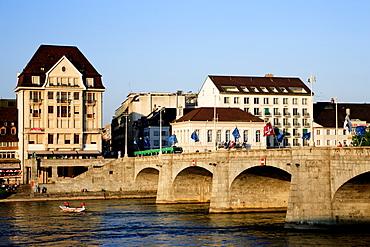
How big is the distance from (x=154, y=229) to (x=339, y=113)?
90079 millimetres

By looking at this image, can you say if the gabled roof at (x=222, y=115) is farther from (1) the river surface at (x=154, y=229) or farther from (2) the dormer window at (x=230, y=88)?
(1) the river surface at (x=154, y=229)

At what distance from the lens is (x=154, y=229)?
7906cm

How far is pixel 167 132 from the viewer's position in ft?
549

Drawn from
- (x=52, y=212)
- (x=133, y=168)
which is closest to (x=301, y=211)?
(x=52, y=212)

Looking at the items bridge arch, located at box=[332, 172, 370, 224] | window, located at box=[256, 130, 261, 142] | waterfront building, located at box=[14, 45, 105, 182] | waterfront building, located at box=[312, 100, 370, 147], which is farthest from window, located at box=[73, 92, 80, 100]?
bridge arch, located at box=[332, 172, 370, 224]

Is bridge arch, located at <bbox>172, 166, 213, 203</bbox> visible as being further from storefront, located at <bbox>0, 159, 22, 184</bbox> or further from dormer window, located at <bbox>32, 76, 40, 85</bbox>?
dormer window, located at <bbox>32, 76, 40, 85</bbox>

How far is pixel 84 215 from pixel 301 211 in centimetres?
3611

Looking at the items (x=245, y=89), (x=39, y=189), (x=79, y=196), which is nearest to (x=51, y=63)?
(x=39, y=189)

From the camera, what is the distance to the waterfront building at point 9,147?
14662 cm

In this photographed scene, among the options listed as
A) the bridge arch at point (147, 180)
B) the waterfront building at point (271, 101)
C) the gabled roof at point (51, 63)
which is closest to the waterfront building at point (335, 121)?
the waterfront building at point (271, 101)

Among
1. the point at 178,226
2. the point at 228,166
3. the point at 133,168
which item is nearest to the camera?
the point at 178,226

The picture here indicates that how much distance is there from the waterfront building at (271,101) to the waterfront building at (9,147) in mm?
41673

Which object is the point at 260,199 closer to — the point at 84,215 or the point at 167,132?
the point at 84,215

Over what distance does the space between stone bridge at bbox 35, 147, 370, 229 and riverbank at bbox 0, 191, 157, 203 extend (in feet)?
12.2
